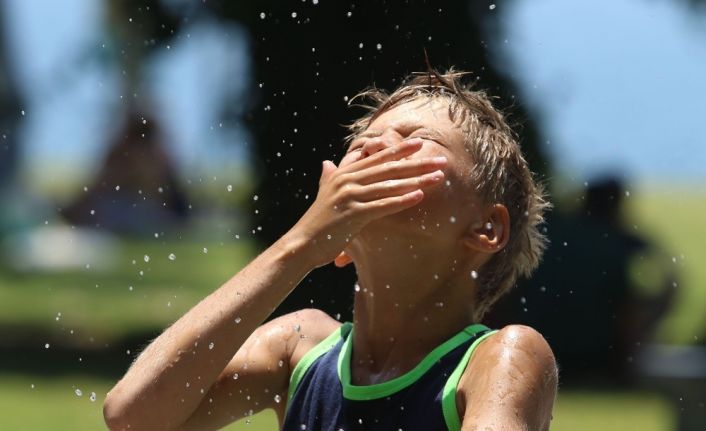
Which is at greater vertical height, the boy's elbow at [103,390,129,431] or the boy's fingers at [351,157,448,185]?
the boy's fingers at [351,157,448,185]

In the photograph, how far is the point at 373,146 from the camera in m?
2.58

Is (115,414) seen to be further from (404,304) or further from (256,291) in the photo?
(404,304)

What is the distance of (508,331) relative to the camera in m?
2.48

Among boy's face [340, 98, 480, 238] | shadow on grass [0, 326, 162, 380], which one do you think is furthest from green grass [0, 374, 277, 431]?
boy's face [340, 98, 480, 238]

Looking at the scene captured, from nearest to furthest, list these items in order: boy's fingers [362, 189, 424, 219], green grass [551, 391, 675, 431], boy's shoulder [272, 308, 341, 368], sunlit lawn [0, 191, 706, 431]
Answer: boy's fingers [362, 189, 424, 219]
boy's shoulder [272, 308, 341, 368]
green grass [551, 391, 675, 431]
sunlit lawn [0, 191, 706, 431]

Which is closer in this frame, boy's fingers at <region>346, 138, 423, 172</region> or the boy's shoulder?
boy's fingers at <region>346, 138, 423, 172</region>

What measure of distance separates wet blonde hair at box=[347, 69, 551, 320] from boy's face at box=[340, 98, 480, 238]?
0.10 ft

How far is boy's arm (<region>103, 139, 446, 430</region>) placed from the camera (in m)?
2.45

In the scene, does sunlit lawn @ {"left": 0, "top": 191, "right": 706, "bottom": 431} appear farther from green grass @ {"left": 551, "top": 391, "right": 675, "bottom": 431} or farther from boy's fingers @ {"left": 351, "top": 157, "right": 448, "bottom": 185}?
boy's fingers @ {"left": 351, "top": 157, "right": 448, "bottom": 185}

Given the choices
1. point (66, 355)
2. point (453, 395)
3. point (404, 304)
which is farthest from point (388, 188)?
point (66, 355)

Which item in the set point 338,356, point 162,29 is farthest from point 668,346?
point 338,356

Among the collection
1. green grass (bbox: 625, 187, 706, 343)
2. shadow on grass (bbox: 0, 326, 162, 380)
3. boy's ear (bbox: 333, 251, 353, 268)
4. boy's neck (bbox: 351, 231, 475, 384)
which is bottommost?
Result: green grass (bbox: 625, 187, 706, 343)

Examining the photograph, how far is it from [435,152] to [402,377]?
46 cm

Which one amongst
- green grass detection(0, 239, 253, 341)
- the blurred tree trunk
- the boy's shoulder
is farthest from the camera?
the blurred tree trunk
